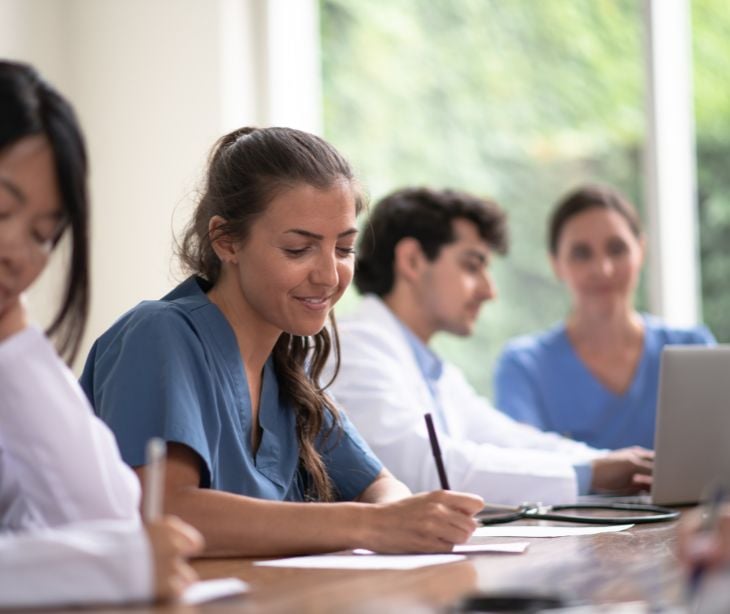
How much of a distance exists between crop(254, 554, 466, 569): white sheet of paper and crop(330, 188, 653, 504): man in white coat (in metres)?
0.88

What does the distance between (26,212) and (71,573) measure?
378mm

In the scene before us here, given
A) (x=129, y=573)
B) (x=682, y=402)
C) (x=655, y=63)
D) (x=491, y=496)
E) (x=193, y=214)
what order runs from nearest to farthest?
(x=129, y=573) < (x=193, y=214) < (x=682, y=402) < (x=491, y=496) < (x=655, y=63)

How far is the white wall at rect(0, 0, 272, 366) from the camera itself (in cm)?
434

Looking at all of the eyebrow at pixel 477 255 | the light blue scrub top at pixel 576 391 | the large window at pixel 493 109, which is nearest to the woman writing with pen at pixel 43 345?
the eyebrow at pixel 477 255

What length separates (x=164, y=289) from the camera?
4.46m

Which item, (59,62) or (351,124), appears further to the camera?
(351,124)

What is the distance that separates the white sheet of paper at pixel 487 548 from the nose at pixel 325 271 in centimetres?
43

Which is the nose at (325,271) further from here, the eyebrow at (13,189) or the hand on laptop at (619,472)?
the hand on laptop at (619,472)

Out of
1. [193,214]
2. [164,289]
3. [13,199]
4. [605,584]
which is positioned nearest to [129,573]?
[13,199]

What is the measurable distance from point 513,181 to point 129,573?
3.83 m

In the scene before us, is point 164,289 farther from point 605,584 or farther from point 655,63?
point 605,584

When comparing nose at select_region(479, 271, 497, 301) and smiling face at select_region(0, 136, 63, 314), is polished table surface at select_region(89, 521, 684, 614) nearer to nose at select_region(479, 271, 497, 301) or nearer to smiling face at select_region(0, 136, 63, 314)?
smiling face at select_region(0, 136, 63, 314)

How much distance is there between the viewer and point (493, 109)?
15.9ft

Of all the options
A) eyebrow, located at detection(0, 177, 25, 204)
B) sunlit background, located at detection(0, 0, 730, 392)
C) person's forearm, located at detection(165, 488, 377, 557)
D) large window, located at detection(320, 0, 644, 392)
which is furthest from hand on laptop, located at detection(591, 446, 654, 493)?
large window, located at detection(320, 0, 644, 392)
